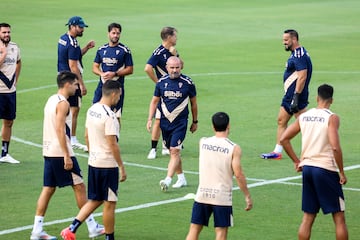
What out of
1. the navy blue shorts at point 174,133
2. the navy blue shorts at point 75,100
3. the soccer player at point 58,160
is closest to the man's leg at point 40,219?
the soccer player at point 58,160

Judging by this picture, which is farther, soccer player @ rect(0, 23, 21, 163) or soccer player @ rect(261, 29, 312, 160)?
soccer player @ rect(261, 29, 312, 160)

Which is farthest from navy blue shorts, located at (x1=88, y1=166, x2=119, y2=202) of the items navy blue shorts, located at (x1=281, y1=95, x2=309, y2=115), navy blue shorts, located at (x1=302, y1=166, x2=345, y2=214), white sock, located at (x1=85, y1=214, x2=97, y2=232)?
→ navy blue shorts, located at (x1=281, y1=95, x2=309, y2=115)

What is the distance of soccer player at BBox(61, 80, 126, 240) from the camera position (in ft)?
49.1

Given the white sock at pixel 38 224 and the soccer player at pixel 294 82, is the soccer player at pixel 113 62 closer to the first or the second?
the soccer player at pixel 294 82

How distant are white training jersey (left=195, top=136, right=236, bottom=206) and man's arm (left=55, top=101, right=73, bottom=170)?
235 centimetres

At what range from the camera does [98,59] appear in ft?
73.0

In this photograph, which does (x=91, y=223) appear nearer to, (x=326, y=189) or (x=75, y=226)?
(x=75, y=226)

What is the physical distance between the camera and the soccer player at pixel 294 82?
69.4 feet

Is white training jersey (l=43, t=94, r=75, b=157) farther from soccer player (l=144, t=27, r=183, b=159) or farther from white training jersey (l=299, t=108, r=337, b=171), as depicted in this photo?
soccer player (l=144, t=27, r=183, b=159)

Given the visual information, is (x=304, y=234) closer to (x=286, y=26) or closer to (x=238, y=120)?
(x=238, y=120)

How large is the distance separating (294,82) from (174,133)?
3649 mm

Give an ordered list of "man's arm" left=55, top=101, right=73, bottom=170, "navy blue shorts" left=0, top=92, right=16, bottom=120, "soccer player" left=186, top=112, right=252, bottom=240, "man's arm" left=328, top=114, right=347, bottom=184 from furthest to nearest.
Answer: "navy blue shorts" left=0, top=92, right=16, bottom=120 → "man's arm" left=55, top=101, right=73, bottom=170 → "man's arm" left=328, top=114, right=347, bottom=184 → "soccer player" left=186, top=112, right=252, bottom=240

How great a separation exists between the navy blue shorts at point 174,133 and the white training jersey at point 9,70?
12.4 feet

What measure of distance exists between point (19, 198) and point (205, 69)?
620 inches
